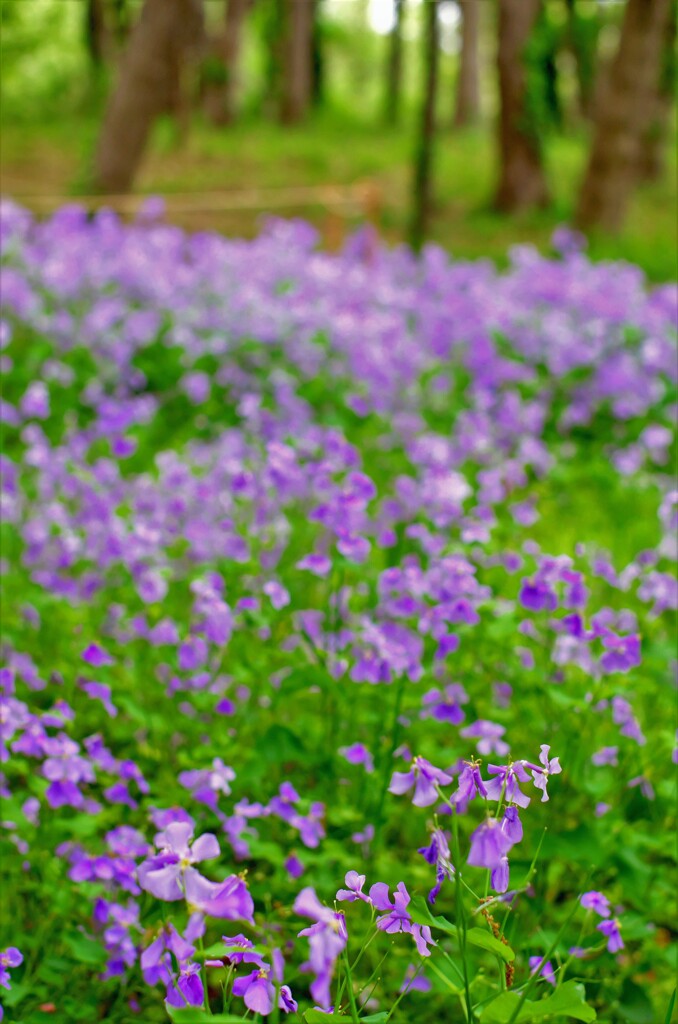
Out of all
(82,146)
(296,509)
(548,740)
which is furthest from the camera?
(82,146)

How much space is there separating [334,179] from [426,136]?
251 inches

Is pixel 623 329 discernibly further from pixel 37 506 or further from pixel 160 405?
pixel 37 506

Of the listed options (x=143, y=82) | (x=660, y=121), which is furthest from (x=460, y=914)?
(x=660, y=121)

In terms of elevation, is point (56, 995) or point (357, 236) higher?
point (357, 236)

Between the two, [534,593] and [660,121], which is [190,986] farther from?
[660,121]

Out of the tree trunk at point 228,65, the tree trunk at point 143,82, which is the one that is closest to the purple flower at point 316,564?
the tree trunk at point 143,82

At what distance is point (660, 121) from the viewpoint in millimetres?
15891

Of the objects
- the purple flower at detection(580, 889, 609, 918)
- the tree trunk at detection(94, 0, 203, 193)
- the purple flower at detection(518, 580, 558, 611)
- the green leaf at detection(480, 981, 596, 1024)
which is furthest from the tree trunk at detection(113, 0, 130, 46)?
the green leaf at detection(480, 981, 596, 1024)

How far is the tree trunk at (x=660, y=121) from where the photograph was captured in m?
14.7

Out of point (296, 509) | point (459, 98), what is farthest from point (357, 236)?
point (459, 98)

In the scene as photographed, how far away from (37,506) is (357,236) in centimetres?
507

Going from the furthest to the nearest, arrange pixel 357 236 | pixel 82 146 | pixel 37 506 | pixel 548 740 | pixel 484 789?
pixel 82 146
pixel 357 236
pixel 37 506
pixel 548 740
pixel 484 789

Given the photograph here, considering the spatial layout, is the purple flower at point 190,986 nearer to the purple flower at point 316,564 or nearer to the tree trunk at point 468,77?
the purple flower at point 316,564

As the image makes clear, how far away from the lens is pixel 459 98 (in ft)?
80.5
